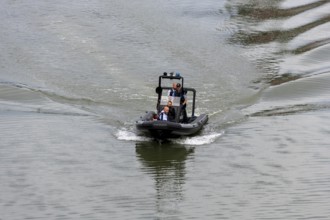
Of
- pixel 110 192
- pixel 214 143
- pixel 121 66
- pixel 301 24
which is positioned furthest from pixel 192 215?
pixel 301 24

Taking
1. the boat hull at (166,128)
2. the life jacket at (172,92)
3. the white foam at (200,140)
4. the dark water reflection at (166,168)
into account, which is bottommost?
the dark water reflection at (166,168)

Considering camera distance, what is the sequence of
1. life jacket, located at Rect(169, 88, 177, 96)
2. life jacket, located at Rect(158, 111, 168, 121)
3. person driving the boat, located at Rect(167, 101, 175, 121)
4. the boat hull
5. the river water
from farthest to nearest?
life jacket, located at Rect(169, 88, 177, 96)
person driving the boat, located at Rect(167, 101, 175, 121)
life jacket, located at Rect(158, 111, 168, 121)
the boat hull
the river water

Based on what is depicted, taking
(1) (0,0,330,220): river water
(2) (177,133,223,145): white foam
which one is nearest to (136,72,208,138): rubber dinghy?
(2) (177,133,223,145): white foam

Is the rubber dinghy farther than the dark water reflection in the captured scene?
Yes

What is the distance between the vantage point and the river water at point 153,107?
16.3m

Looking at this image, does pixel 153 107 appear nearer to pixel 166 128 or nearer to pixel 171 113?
pixel 171 113

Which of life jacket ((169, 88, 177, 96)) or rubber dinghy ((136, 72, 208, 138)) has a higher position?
life jacket ((169, 88, 177, 96))

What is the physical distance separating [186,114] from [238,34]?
1227 cm

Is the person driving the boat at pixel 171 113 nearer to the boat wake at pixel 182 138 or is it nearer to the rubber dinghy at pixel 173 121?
the rubber dinghy at pixel 173 121

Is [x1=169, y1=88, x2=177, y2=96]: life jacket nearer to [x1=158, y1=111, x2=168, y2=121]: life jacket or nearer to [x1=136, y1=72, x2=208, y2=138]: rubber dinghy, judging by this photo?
[x1=136, y1=72, x2=208, y2=138]: rubber dinghy

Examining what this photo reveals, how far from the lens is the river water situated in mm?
16266

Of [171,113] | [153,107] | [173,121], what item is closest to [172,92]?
[171,113]

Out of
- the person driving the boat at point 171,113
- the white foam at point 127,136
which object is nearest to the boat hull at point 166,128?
the white foam at point 127,136

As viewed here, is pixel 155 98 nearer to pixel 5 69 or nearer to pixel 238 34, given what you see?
pixel 5 69
